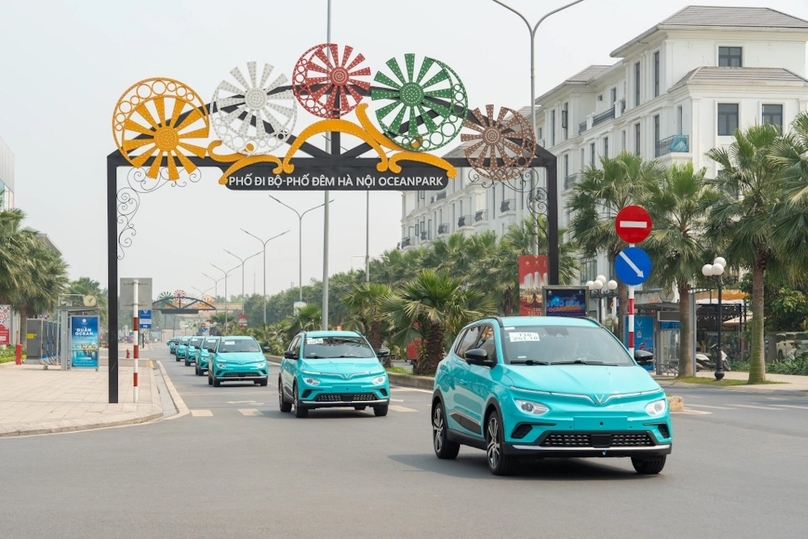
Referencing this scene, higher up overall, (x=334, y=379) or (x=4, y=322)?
(x=4, y=322)

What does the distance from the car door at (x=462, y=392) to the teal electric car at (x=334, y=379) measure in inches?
324

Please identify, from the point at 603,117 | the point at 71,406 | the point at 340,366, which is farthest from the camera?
the point at 603,117

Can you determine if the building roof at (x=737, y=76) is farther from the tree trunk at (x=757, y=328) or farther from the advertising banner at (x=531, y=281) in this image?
the advertising banner at (x=531, y=281)

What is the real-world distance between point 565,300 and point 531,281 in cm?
310

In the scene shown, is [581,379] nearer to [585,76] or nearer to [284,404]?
[284,404]

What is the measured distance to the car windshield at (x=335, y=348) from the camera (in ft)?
78.8

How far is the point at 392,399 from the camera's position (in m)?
30.6

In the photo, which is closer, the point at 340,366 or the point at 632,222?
the point at 632,222

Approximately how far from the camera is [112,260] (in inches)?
1045

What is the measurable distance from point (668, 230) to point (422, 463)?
31056 millimetres

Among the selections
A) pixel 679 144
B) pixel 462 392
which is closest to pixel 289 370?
pixel 462 392

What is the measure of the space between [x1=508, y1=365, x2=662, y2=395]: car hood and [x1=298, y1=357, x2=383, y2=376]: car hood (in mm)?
10601

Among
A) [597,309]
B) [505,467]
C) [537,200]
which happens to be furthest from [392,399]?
[597,309]

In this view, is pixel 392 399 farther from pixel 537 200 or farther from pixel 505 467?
pixel 505 467
